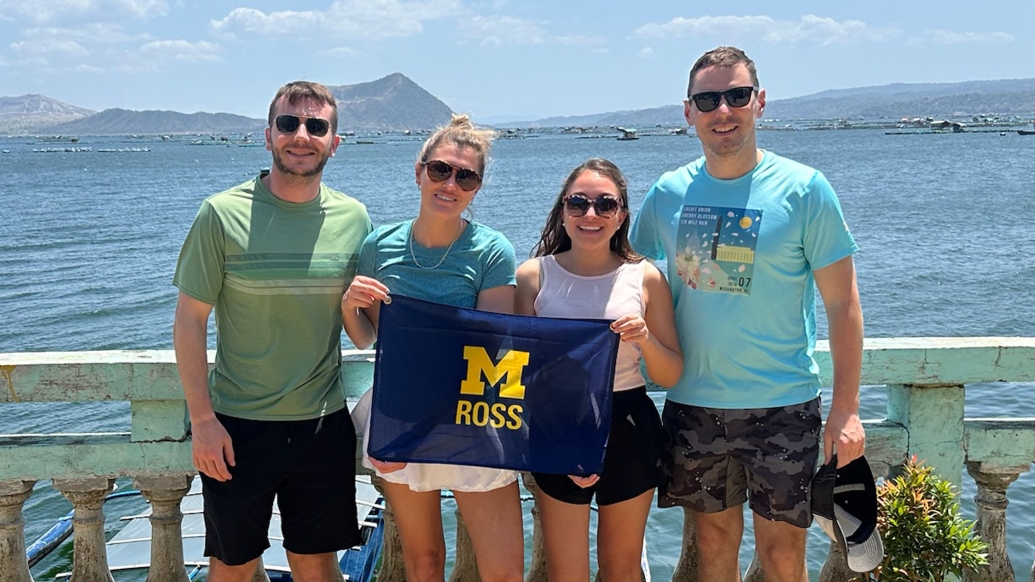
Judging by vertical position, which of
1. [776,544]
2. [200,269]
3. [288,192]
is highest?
[288,192]

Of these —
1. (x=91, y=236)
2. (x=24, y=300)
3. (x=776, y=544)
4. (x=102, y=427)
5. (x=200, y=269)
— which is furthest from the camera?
(x=91, y=236)

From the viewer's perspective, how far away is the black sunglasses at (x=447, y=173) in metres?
3.78

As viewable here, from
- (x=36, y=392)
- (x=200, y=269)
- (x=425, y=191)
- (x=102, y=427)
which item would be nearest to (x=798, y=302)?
(x=425, y=191)

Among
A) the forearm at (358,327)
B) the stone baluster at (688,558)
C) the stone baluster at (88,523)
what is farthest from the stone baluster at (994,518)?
the stone baluster at (88,523)

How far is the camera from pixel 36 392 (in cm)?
400

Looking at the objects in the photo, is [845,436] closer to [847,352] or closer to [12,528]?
[847,352]

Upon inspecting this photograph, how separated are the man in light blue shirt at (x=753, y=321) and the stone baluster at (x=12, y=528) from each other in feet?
9.67

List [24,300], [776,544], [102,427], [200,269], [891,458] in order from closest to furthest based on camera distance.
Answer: [200,269]
[776,544]
[891,458]
[102,427]
[24,300]

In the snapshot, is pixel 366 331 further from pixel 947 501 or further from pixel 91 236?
pixel 91 236

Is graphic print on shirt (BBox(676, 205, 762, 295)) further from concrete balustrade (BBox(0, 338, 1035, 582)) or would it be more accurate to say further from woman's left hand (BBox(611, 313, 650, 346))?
concrete balustrade (BBox(0, 338, 1035, 582))

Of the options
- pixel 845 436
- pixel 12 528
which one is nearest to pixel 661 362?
pixel 845 436

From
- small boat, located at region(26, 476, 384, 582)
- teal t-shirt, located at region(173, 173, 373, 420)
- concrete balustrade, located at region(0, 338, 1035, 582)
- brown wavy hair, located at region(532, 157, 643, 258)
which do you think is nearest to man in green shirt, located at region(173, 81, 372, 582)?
teal t-shirt, located at region(173, 173, 373, 420)

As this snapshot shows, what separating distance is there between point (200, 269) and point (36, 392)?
1.08 meters

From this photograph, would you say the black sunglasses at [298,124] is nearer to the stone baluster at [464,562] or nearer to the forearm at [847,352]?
the stone baluster at [464,562]
